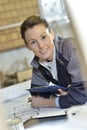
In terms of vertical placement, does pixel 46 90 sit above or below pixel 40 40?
below

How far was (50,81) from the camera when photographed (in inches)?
52.1

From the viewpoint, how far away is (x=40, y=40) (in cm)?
106

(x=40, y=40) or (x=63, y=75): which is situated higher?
(x=40, y=40)

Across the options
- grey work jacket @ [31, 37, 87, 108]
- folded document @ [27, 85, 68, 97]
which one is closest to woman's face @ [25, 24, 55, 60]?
grey work jacket @ [31, 37, 87, 108]

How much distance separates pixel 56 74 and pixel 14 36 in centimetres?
206

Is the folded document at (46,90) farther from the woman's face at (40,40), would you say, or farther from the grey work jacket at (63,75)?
the woman's face at (40,40)

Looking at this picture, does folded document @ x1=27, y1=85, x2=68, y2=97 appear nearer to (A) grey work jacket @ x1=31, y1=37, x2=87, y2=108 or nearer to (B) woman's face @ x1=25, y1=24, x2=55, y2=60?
(A) grey work jacket @ x1=31, y1=37, x2=87, y2=108

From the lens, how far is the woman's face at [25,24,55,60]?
1045 millimetres

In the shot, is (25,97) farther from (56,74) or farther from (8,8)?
(8,8)

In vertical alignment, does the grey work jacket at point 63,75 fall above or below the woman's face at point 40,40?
below

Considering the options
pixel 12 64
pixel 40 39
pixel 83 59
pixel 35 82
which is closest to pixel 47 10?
pixel 12 64

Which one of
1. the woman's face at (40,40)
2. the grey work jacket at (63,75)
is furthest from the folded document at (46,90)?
the woman's face at (40,40)

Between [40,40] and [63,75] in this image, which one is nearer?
[40,40]

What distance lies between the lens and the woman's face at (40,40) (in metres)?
1.04
